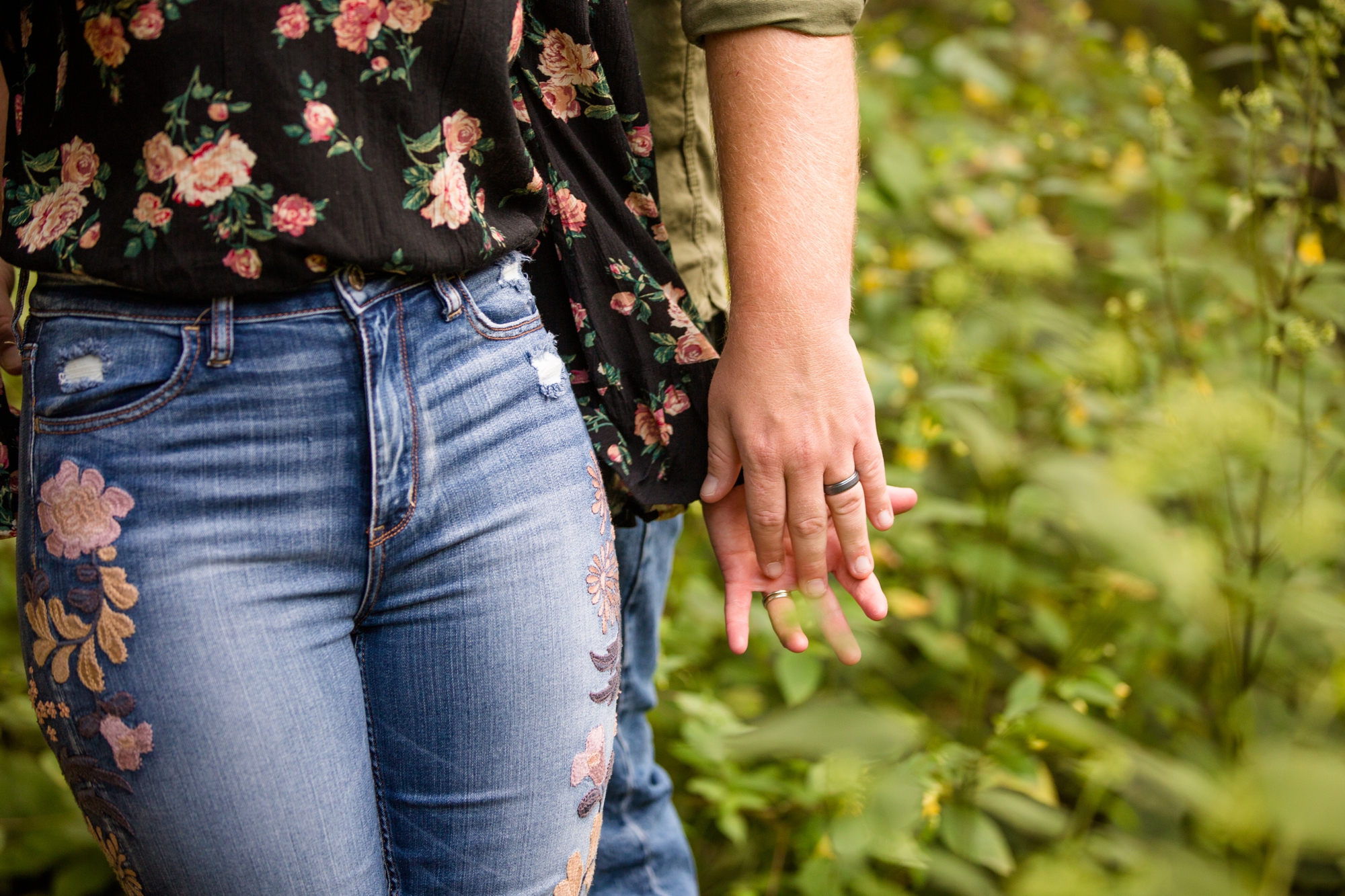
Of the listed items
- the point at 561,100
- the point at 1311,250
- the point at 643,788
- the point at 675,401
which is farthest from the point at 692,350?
the point at 1311,250

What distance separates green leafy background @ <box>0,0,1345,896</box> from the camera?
0.54 m

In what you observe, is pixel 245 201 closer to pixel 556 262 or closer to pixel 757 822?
pixel 556 262

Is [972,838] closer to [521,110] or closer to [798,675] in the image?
[798,675]

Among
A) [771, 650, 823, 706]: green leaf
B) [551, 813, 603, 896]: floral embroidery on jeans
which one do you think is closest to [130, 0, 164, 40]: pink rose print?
[551, 813, 603, 896]: floral embroidery on jeans

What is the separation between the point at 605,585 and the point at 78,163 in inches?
20.3

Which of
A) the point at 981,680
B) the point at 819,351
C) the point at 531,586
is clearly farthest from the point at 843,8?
the point at 981,680

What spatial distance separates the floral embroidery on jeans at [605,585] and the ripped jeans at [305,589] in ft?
0.05

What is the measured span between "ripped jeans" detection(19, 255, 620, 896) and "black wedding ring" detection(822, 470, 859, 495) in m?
0.24

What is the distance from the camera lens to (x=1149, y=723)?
155cm

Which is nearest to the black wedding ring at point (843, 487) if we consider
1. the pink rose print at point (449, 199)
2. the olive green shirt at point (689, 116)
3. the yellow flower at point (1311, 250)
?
the olive green shirt at point (689, 116)

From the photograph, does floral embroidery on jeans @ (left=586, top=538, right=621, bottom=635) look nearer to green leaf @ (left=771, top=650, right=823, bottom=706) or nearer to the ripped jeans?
the ripped jeans

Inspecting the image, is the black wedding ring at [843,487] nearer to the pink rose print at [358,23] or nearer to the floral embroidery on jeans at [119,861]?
the pink rose print at [358,23]

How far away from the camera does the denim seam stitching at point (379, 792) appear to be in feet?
2.42

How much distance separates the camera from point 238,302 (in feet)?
2.12
